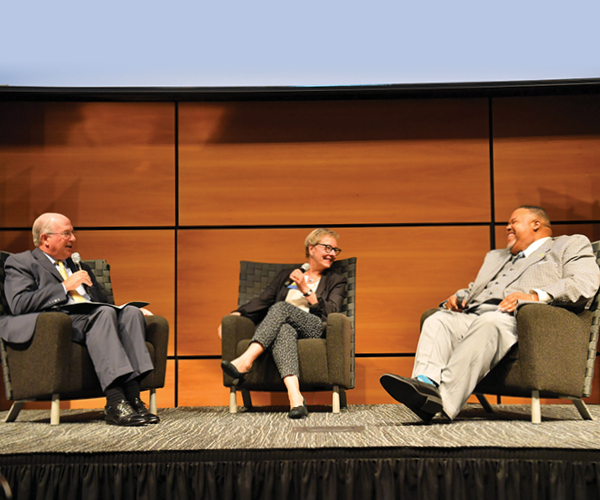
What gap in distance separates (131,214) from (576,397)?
118 inches

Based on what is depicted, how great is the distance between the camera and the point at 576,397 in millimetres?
2752

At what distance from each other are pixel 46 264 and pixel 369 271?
81.9 inches

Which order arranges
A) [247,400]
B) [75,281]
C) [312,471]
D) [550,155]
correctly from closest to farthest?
[312,471] < [75,281] < [247,400] < [550,155]

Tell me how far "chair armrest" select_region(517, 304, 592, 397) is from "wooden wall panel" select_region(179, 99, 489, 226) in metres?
1.48

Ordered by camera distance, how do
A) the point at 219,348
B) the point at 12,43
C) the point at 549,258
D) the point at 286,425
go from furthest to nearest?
1. the point at 219,348
2. the point at 12,43
3. the point at 549,258
4. the point at 286,425

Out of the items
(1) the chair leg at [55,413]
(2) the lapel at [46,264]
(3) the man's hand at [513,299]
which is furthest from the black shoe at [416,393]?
(2) the lapel at [46,264]

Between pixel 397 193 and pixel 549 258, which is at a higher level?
pixel 397 193

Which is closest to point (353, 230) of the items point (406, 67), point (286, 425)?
point (406, 67)

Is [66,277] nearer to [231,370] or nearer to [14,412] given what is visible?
[14,412]

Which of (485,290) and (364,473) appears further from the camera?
(485,290)

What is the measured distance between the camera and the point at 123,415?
277 centimetres

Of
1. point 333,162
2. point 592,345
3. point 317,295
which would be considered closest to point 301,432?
point 317,295

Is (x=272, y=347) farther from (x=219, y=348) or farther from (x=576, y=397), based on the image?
(x=576, y=397)

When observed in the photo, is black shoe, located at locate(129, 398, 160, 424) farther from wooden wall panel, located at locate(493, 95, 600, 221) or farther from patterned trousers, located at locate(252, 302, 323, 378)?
wooden wall panel, located at locate(493, 95, 600, 221)
